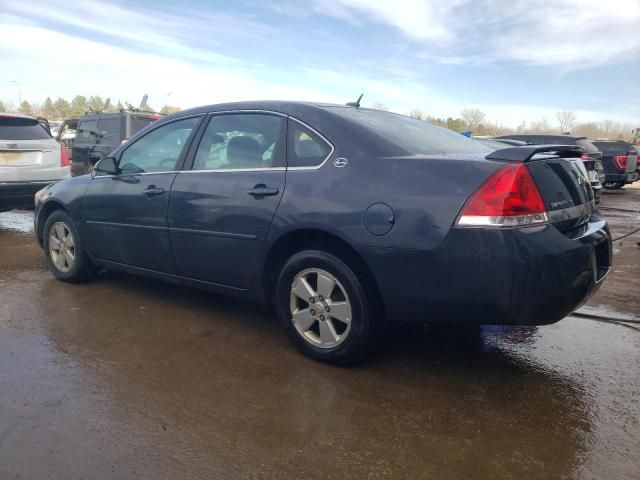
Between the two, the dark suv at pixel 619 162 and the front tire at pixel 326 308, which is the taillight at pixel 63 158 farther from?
the dark suv at pixel 619 162

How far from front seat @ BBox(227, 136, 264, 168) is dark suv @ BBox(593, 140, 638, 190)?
14.9 metres

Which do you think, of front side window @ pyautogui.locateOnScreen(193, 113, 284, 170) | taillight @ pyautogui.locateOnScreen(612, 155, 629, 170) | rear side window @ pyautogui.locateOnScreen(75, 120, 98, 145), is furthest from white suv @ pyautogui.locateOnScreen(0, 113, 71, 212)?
taillight @ pyautogui.locateOnScreen(612, 155, 629, 170)

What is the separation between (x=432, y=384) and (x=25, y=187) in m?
6.38

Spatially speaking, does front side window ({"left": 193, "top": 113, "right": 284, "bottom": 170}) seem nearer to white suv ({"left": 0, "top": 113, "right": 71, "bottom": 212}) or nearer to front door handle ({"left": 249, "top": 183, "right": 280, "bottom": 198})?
front door handle ({"left": 249, "top": 183, "right": 280, "bottom": 198})

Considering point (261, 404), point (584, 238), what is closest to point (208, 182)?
point (261, 404)

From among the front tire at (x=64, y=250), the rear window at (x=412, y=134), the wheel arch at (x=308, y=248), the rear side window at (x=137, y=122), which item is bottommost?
the front tire at (x=64, y=250)

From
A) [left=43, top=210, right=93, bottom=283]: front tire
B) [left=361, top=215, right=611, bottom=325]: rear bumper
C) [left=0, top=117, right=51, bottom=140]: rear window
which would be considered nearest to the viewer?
[left=361, top=215, right=611, bottom=325]: rear bumper

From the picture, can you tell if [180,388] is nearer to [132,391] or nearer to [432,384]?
[132,391]

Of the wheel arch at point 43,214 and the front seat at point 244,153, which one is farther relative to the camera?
the wheel arch at point 43,214

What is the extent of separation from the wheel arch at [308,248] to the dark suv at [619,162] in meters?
15.0

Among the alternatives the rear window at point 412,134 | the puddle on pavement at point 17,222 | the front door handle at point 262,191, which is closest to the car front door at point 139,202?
the front door handle at point 262,191

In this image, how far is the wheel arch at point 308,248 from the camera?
2.98 meters

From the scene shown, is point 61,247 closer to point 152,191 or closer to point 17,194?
point 152,191

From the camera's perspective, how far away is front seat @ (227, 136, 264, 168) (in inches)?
138
